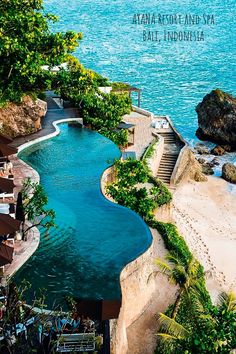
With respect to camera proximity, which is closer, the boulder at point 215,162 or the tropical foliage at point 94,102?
the tropical foliage at point 94,102

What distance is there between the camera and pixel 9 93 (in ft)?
126

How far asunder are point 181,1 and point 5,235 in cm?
14358

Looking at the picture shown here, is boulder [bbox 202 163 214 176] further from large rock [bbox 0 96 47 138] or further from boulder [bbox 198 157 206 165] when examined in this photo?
large rock [bbox 0 96 47 138]

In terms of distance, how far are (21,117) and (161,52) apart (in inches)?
2548

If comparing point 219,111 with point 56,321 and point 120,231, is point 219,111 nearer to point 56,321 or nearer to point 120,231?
point 120,231

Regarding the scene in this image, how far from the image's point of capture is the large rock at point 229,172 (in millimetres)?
45219

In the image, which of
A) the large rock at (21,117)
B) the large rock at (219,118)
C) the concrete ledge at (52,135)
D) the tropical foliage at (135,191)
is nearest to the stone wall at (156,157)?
the tropical foliage at (135,191)

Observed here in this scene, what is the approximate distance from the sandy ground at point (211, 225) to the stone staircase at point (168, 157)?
142 cm

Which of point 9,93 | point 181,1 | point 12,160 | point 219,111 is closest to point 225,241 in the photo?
point 12,160

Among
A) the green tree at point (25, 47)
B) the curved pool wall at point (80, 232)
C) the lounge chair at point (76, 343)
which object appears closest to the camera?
the lounge chair at point (76, 343)

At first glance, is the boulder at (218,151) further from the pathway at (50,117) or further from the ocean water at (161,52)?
the pathway at (50,117)

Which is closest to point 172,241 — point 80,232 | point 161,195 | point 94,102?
point 80,232

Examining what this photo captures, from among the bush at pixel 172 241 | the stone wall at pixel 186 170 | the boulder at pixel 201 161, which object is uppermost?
the bush at pixel 172 241

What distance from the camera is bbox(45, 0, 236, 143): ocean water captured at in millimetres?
76312
